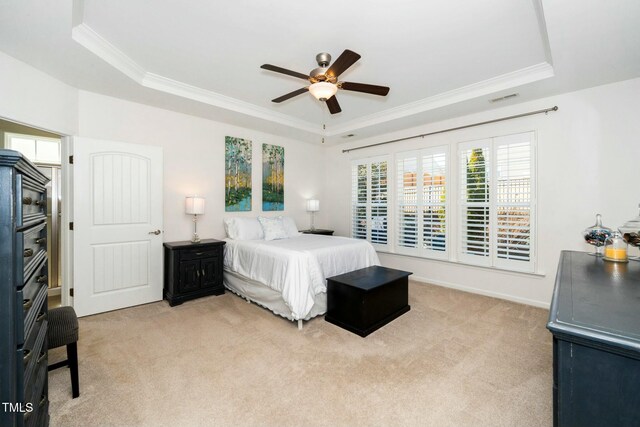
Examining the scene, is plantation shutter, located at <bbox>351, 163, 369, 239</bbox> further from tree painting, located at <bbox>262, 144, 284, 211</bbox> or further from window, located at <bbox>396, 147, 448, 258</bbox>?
tree painting, located at <bbox>262, 144, 284, 211</bbox>

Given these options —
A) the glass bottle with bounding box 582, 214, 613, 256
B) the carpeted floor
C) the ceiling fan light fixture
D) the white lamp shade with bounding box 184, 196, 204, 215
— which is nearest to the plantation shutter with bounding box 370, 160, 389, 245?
the carpeted floor

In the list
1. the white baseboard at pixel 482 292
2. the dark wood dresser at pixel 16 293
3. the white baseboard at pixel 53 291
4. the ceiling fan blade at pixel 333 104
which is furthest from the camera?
the white baseboard at pixel 53 291

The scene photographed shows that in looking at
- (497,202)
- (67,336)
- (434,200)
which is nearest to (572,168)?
(497,202)

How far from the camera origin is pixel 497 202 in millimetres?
4016

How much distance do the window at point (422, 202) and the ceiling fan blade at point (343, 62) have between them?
282 centimetres

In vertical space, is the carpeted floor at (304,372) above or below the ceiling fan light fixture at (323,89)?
below

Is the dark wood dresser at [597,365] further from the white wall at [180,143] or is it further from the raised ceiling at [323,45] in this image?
the white wall at [180,143]

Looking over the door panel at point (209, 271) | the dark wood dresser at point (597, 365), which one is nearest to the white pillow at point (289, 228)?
the door panel at point (209, 271)

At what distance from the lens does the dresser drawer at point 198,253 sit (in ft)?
12.5

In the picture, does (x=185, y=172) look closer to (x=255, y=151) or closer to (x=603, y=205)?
(x=255, y=151)

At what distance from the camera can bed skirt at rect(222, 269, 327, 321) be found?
3.24 meters

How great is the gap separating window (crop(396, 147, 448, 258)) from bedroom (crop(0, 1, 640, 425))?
0.17 meters

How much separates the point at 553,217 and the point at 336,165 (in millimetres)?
3862

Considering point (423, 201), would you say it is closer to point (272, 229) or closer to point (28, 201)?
point (272, 229)
